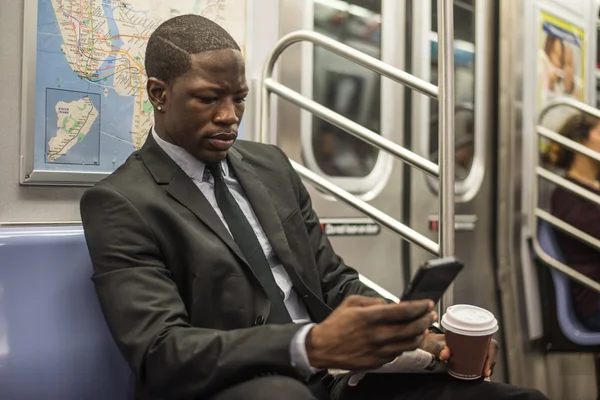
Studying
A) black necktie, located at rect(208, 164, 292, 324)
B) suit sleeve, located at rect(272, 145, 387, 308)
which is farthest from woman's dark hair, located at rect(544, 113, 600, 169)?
black necktie, located at rect(208, 164, 292, 324)

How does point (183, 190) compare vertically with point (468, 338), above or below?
above

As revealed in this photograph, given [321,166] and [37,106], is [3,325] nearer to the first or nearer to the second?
[37,106]

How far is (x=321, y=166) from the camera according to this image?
261 cm

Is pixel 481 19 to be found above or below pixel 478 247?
above

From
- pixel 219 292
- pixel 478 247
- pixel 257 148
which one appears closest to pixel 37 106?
pixel 257 148

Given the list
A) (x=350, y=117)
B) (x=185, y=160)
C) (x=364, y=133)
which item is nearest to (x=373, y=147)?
(x=350, y=117)

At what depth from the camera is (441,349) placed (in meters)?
1.44

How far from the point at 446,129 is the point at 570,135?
1.94 meters

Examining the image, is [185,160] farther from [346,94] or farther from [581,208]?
[581,208]

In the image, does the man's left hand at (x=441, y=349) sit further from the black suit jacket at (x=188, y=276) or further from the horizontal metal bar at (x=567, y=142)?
the horizontal metal bar at (x=567, y=142)

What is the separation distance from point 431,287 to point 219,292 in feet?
1.65

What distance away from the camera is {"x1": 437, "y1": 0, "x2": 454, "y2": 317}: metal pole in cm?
182

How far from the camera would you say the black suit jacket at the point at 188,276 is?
1199 mm

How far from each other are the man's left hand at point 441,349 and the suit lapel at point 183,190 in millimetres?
469
